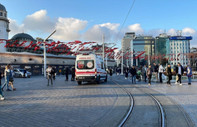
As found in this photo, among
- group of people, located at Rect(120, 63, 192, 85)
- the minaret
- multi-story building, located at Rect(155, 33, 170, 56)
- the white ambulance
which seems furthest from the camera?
multi-story building, located at Rect(155, 33, 170, 56)

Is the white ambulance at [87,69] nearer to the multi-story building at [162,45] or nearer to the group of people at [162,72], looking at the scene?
the group of people at [162,72]

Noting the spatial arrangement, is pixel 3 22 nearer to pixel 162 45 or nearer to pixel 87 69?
pixel 87 69

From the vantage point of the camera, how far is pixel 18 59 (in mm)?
44469

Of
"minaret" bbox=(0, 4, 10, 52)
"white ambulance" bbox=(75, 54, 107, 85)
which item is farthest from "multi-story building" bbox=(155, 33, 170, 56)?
"white ambulance" bbox=(75, 54, 107, 85)

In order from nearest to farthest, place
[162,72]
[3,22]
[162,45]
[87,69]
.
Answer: [87,69], [162,72], [3,22], [162,45]

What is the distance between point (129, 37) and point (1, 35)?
132 m

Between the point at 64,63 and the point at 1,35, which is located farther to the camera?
the point at 1,35

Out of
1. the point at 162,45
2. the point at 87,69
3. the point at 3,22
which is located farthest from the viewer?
the point at 162,45

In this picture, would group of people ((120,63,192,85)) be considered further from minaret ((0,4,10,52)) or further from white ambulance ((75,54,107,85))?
minaret ((0,4,10,52))

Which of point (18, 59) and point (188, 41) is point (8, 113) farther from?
point (188, 41)

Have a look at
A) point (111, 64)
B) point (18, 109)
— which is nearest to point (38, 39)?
point (111, 64)

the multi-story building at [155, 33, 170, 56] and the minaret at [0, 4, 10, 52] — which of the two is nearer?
the minaret at [0, 4, 10, 52]

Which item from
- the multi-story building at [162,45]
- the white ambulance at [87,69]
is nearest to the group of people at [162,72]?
the white ambulance at [87,69]

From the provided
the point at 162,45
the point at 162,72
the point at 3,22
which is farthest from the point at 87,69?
the point at 162,45
